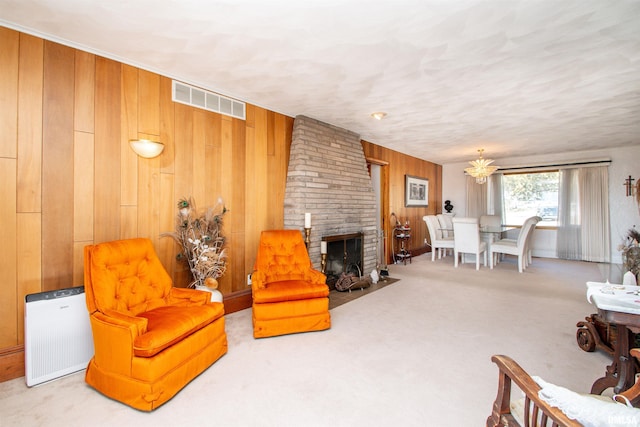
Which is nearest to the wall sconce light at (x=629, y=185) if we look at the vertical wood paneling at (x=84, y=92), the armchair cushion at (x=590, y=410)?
the armchair cushion at (x=590, y=410)

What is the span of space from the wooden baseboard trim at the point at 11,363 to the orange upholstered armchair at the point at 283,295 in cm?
166

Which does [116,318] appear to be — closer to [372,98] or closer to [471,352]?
[471,352]

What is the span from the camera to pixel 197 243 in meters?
2.80

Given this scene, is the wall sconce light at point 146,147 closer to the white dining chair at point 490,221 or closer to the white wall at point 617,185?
the white dining chair at point 490,221

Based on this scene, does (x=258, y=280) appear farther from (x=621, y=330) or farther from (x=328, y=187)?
(x=621, y=330)

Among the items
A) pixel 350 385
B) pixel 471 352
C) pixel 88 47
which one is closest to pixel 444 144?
pixel 471 352

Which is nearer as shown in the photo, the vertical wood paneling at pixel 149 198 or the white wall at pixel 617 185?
the vertical wood paneling at pixel 149 198

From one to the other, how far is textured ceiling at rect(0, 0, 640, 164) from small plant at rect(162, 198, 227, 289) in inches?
54.5

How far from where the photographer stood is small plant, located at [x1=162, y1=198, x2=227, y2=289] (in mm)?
2814

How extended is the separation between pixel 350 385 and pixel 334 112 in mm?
3124

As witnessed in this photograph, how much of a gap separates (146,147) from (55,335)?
158 centimetres

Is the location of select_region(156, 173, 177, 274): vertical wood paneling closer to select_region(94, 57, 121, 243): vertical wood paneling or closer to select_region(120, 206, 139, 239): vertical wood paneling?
select_region(120, 206, 139, 239): vertical wood paneling

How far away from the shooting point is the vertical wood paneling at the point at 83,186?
2326 millimetres

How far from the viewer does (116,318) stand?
1.82 m
